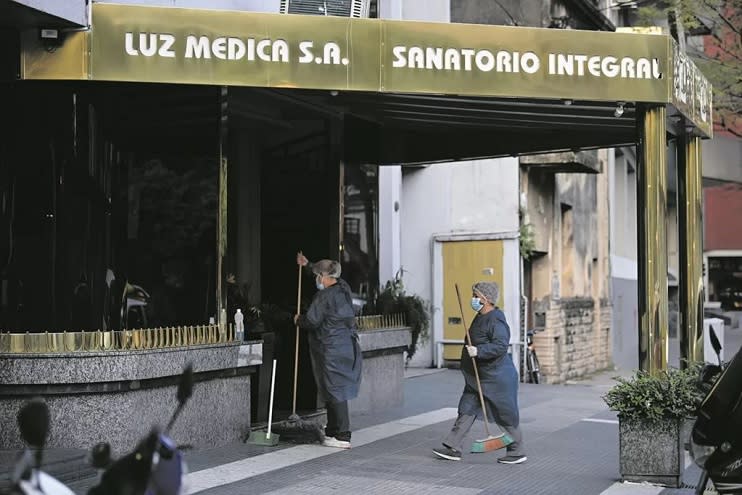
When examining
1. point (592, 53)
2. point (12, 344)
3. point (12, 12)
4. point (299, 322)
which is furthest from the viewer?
point (299, 322)

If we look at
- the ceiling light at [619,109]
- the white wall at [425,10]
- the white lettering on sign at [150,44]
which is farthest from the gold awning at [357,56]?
the white wall at [425,10]

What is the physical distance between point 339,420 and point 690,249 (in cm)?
428

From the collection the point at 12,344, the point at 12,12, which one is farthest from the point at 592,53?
the point at 12,344

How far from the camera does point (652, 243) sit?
10.1 metres

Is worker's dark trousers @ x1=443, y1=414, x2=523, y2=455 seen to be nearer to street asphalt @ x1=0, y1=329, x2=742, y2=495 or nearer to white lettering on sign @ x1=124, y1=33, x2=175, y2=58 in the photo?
street asphalt @ x1=0, y1=329, x2=742, y2=495

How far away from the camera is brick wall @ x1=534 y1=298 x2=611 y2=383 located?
73.4ft

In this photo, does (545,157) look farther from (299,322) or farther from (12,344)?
(12,344)

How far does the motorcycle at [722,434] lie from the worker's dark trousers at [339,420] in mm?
5241

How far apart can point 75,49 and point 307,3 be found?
11.2ft

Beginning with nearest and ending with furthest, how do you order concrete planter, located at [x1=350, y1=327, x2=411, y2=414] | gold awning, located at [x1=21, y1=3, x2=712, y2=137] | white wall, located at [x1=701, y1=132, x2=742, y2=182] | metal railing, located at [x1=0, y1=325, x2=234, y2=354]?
gold awning, located at [x1=21, y1=3, x2=712, y2=137]
metal railing, located at [x1=0, y1=325, x2=234, y2=354]
concrete planter, located at [x1=350, y1=327, x2=411, y2=414]
white wall, located at [x1=701, y1=132, x2=742, y2=182]

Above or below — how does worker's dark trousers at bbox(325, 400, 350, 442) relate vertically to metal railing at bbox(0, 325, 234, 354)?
below

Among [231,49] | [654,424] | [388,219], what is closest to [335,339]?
[231,49]

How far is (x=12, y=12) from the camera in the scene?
8.84m

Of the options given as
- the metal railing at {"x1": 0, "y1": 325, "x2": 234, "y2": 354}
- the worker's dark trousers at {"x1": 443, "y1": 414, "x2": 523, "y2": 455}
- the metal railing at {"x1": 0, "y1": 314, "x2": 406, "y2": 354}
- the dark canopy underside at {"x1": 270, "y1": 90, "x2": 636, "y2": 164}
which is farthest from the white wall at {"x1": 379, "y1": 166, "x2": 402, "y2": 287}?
the metal railing at {"x1": 0, "y1": 325, "x2": 234, "y2": 354}
